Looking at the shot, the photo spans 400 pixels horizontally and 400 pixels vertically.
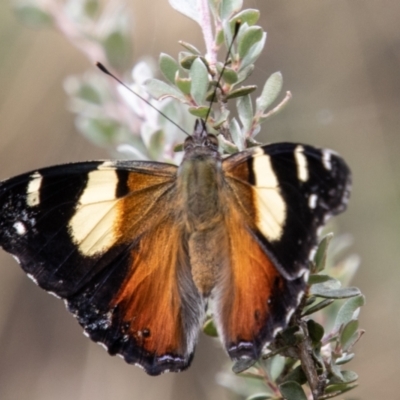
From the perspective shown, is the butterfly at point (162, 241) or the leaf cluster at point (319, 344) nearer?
the leaf cluster at point (319, 344)

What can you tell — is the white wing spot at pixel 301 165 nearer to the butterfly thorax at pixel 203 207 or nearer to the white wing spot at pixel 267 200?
the white wing spot at pixel 267 200

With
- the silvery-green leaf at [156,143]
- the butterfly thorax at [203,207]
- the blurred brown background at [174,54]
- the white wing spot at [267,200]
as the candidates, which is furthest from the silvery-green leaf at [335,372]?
the blurred brown background at [174,54]

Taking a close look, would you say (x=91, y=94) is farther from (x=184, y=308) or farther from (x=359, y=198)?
(x=359, y=198)

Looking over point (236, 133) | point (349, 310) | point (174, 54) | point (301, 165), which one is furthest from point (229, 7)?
point (174, 54)

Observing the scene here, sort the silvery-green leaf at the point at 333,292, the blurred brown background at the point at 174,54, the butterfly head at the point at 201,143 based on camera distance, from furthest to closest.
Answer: the blurred brown background at the point at 174,54 < the butterfly head at the point at 201,143 < the silvery-green leaf at the point at 333,292

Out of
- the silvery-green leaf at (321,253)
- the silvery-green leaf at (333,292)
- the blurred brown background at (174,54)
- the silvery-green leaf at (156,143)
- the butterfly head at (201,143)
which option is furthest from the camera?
the blurred brown background at (174,54)

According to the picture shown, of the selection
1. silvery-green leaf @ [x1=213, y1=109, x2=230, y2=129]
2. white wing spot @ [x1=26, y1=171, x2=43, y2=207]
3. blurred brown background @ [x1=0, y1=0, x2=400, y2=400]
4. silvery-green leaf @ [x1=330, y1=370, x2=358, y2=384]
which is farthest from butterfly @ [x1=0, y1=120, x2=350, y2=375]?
blurred brown background @ [x1=0, y1=0, x2=400, y2=400]
